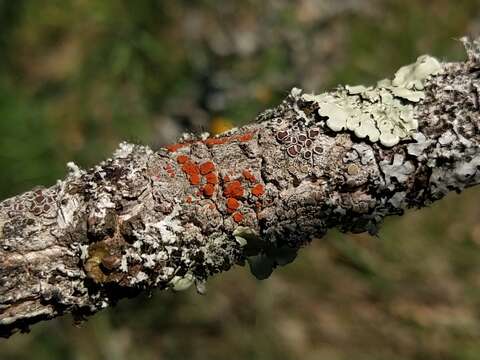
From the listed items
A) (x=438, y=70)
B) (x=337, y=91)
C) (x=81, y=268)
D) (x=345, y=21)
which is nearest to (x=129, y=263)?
(x=81, y=268)

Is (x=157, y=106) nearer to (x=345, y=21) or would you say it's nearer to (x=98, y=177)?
(x=345, y=21)

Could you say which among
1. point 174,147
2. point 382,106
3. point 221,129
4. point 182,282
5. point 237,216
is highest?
point 221,129

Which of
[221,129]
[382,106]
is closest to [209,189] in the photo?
[382,106]

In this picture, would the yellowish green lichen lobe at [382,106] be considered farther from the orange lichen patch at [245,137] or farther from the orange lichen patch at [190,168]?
the orange lichen patch at [190,168]

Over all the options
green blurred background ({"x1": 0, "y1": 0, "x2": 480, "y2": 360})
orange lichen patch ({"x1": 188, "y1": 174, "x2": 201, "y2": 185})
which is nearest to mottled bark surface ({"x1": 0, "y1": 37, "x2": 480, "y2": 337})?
orange lichen patch ({"x1": 188, "y1": 174, "x2": 201, "y2": 185})

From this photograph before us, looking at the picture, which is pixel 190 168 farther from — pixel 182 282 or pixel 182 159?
pixel 182 282

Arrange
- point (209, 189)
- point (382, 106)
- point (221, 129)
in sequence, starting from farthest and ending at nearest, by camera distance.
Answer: point (221, 129) < point (382, 106) < point (209, 189)

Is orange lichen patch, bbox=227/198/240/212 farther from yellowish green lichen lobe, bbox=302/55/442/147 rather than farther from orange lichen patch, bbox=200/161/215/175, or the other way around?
yellowish green lichen lobe, bbox=302/55/442/147
